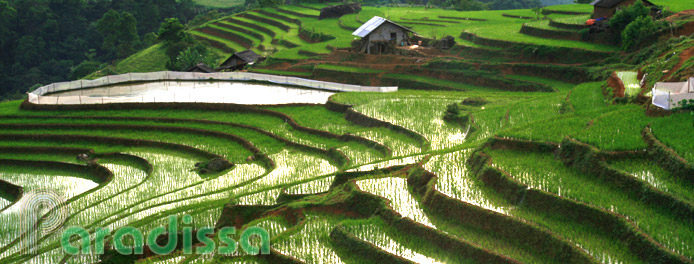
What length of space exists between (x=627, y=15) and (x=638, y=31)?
6.16ft

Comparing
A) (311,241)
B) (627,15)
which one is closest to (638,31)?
(627,15)

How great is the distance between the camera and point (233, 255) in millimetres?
11164

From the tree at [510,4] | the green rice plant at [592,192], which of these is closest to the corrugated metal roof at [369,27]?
the green rice plant at [592,192]

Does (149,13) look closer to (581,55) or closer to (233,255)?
(581,55)

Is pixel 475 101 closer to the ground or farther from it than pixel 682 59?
closer to the ground

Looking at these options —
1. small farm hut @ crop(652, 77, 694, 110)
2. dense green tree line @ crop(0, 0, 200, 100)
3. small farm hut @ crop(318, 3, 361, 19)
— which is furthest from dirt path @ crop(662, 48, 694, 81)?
dense green tree line @ crop(0, 0, 200, 100)

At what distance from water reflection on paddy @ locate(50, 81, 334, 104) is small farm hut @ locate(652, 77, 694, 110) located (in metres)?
14.0

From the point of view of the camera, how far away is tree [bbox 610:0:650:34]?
89.4ft

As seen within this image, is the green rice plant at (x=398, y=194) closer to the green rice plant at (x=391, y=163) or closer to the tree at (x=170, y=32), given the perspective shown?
the green rice plant at (x=391, y=163)

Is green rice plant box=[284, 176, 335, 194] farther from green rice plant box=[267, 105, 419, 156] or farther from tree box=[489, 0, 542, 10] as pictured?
tree box=[489, 0, 542, 10]

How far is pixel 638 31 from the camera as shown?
25.6m

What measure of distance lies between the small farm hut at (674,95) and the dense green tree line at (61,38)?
4304 cm

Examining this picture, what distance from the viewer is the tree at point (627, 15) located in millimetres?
27250

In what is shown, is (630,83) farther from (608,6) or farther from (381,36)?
(381,36)
